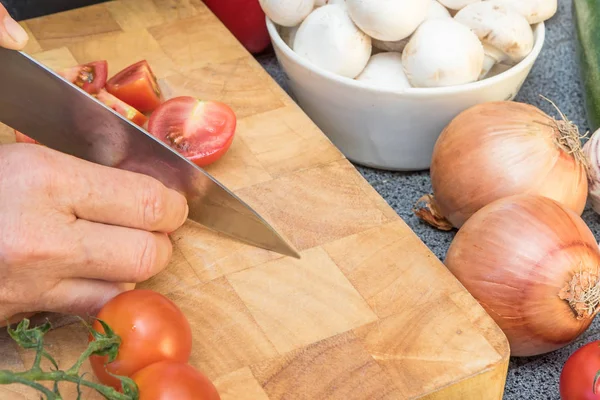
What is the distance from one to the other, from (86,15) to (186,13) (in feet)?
0.58

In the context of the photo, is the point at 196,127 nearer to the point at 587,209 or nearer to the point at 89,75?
the point at 89,75

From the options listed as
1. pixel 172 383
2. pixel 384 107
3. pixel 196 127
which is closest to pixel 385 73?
pixel 384 107

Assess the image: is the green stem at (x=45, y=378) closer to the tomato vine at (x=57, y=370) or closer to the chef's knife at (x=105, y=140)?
the tomato vine at (x=57, y=370)

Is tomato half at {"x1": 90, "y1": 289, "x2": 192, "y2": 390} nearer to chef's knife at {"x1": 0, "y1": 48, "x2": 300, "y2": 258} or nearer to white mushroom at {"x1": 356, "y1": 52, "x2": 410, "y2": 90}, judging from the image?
chef's knife at {"x1": 0, "y1": 48, "x2": 300, "y2": 258}

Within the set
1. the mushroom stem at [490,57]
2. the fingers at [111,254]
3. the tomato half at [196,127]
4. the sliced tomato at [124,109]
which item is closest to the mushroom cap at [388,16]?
the mushroom stem at [490,57]

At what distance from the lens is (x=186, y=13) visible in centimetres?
143

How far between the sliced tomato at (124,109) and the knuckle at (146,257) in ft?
0.93

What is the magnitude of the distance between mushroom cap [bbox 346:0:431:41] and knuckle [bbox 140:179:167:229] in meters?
0.42

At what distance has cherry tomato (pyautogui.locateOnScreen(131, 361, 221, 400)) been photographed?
2.39ft

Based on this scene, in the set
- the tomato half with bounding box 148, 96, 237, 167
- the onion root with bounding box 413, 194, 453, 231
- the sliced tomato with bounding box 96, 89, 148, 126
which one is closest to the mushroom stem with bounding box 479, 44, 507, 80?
the onion root with bounding box 413, 194, 453, 231

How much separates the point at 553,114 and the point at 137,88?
743mm

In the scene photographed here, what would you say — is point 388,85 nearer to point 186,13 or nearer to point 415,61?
point 415,61

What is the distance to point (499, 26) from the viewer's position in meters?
1.18

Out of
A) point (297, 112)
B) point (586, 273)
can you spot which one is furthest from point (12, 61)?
point (586, 273)
